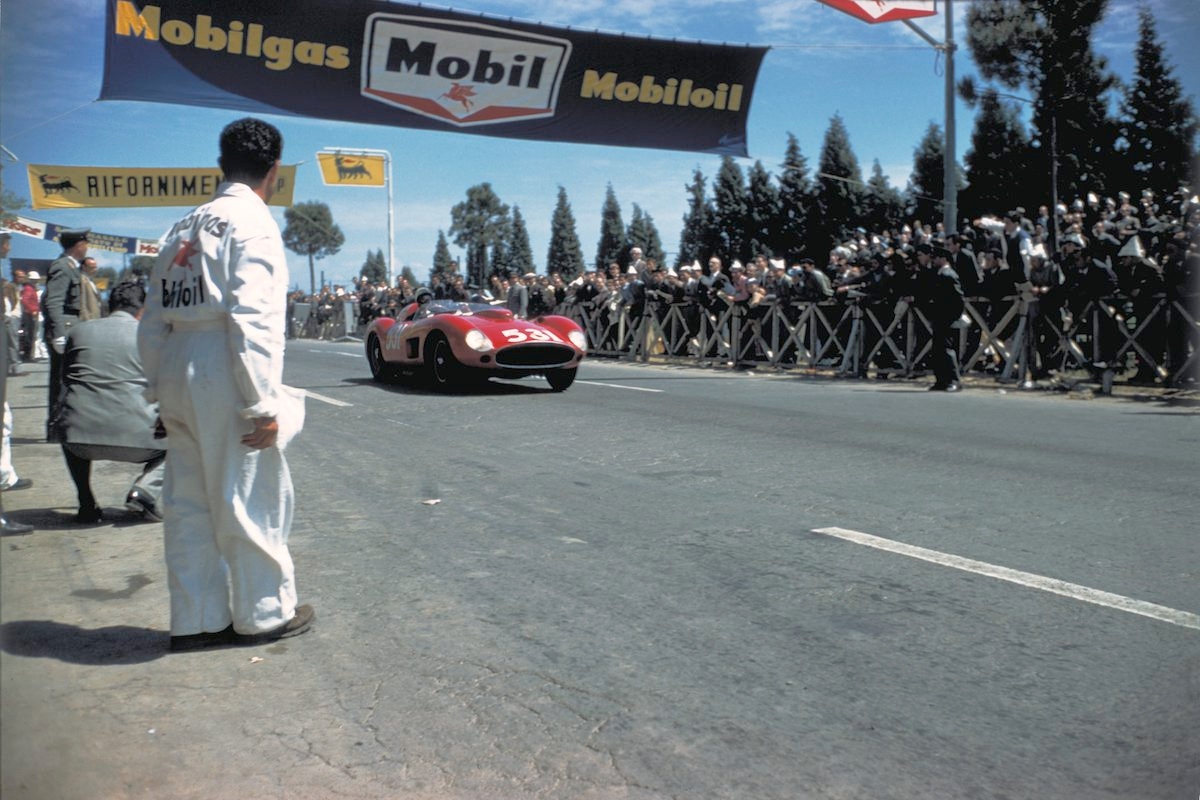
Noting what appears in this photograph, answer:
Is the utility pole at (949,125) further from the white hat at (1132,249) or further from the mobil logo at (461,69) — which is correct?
the mobil logo at (461,69)

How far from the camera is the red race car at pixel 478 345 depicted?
39.2ft

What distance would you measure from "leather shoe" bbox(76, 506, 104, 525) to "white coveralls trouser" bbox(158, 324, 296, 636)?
253 cm

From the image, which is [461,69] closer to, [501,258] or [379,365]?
[379,365]

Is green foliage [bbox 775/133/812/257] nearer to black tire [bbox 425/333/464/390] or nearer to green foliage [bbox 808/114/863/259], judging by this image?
green foliage [bbox 808/114/863/259]

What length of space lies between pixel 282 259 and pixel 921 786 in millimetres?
2367

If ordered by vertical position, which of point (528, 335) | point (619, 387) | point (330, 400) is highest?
point (528, 335)

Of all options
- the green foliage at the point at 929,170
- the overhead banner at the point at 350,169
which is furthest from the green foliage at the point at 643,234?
the overhead banner at the point at 350,169

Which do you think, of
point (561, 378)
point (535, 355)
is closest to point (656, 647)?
point (535, 355)

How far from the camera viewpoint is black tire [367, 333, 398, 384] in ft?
45.6

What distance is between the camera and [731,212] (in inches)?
2751

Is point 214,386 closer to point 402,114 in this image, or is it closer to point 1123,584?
point 1123,584

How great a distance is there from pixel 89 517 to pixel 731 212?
219ft

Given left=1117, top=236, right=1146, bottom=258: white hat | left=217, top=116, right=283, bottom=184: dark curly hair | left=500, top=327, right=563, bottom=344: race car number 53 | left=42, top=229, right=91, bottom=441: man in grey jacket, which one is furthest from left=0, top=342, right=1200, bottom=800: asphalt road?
left=1117, top=236, right=1146, bottom=258: white hat

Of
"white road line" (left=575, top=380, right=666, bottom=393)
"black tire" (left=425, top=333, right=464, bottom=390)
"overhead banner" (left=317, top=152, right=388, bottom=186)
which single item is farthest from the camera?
"overhead banner" (left=317, top=152, right=388, bottom=186)
